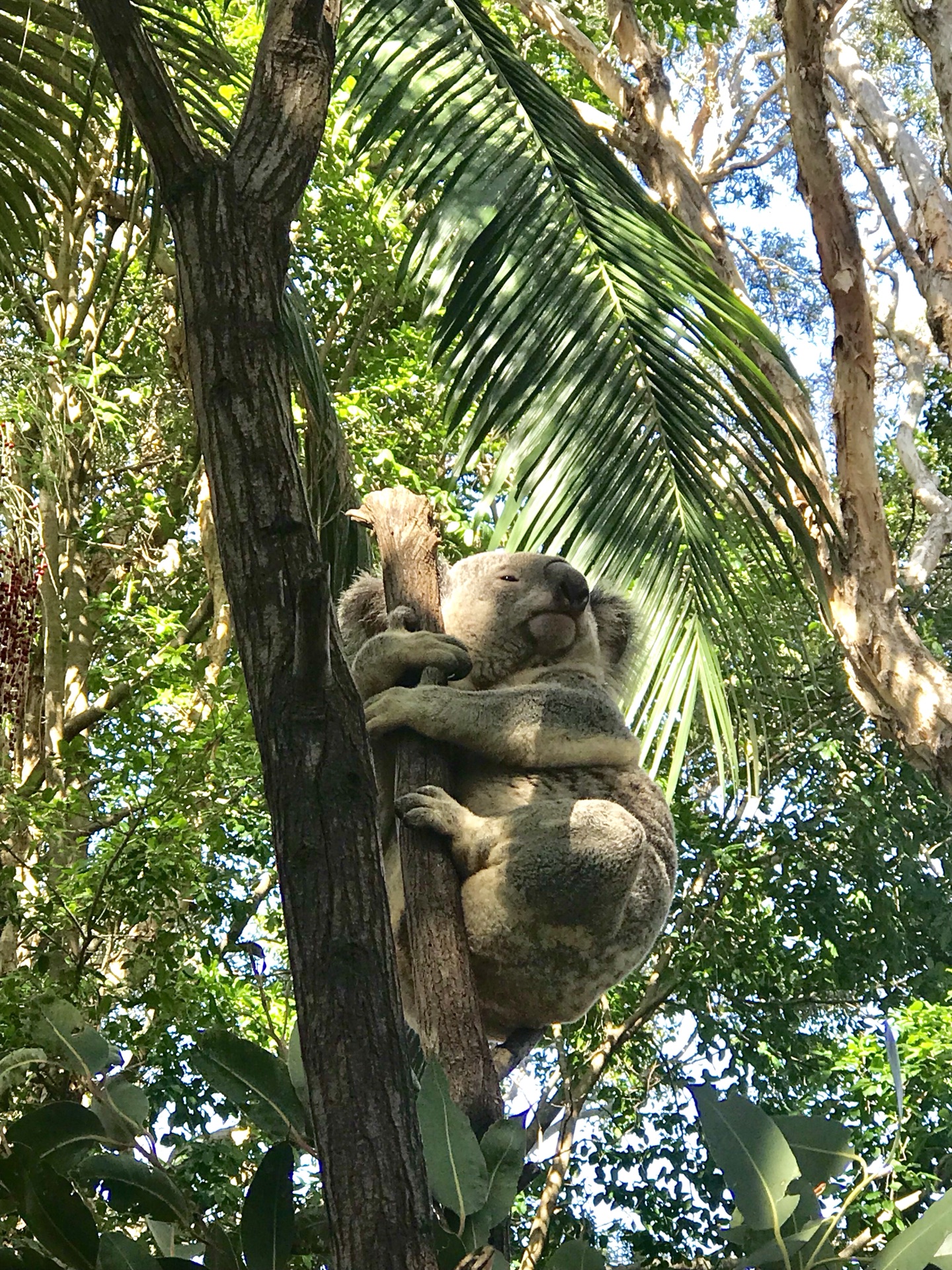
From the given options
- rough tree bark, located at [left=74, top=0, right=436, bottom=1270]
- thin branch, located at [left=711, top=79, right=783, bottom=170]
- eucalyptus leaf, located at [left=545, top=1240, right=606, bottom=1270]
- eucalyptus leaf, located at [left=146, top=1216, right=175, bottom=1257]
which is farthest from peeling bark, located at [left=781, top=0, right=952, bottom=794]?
thin branch, located at [left=711, top=79, right=783, bottom=170]

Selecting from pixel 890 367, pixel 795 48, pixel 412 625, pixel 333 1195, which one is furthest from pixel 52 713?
pixel 890 367

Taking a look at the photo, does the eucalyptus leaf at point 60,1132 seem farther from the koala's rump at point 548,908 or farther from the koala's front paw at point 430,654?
the koala's front paw at point 430,654

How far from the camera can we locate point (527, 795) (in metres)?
2.64

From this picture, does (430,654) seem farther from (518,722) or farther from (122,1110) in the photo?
(122,1110)

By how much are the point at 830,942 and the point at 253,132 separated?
22.4 feet

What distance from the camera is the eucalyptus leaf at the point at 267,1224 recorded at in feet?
4.53

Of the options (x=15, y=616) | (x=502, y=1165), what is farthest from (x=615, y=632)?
(x=15, y=616)

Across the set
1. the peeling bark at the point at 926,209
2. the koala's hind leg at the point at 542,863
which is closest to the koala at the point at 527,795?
the koala's hind leg at the point at 542,863

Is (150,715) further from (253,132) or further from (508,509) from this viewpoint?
(253,132)

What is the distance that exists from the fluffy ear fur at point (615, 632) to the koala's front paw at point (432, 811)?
887 mm

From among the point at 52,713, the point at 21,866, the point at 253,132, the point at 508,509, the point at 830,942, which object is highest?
the point at 253,132

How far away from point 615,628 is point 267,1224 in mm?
2036

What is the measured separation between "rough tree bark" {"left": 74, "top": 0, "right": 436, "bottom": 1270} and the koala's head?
3.67ft

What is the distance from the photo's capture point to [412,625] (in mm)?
2686
